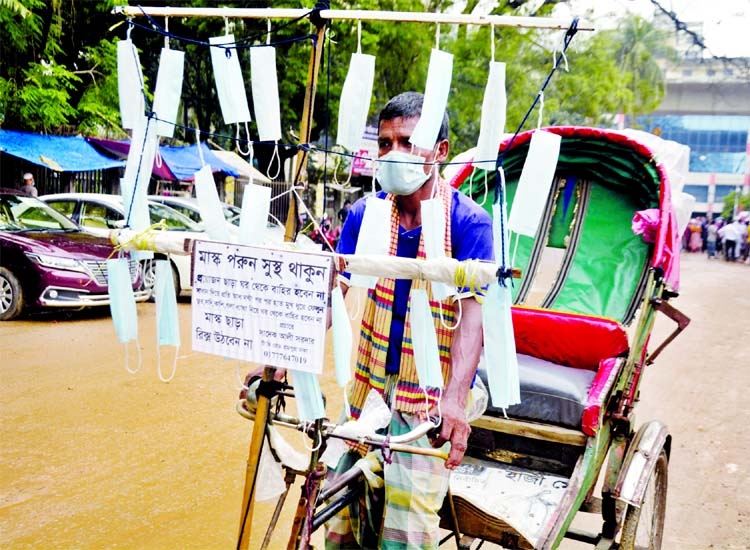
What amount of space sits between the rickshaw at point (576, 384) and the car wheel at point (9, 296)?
6.39 meters

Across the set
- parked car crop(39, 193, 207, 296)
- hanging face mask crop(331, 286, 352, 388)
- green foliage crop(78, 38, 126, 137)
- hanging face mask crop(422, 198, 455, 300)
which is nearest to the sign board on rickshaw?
hanging face mask crop(331, 286, 352, 388)

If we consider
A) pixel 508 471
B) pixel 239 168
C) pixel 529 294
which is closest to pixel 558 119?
pixel 239 168

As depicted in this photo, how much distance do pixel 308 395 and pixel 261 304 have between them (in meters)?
0.27

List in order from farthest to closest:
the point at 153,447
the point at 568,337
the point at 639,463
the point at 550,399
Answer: the point at 153,447 → the point at 568,337 → the point at 550,399 → the point at 639,463

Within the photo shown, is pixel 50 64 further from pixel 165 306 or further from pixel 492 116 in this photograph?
pixel 492 116

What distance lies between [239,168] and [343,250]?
15.2m

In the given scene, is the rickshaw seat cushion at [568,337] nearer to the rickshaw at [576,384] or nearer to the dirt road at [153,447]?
the rickshaw at [576,384]

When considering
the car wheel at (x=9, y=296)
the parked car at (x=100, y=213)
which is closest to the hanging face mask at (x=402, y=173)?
the car wheel at (x=9, y=296)

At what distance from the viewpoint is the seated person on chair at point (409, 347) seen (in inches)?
79.7

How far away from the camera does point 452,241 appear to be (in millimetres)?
2176

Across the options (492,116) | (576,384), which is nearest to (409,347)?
(492,116)

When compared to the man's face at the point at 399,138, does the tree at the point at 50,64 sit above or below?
above

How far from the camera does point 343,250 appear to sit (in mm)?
2414

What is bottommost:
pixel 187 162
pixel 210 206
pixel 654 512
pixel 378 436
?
pixel 654 512
